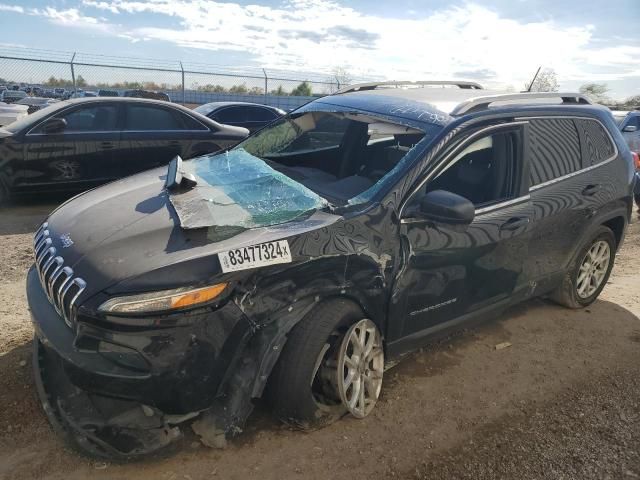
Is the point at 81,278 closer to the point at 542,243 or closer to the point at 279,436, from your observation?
the point at 279,436

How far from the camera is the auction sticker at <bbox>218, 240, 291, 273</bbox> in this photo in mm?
2275

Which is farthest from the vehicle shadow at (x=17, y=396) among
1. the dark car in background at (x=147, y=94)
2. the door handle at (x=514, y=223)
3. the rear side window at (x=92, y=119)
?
the dark car in background at (x=147, y=94)

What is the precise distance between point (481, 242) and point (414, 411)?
3.63 ft

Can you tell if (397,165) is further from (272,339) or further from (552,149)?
(552,149)

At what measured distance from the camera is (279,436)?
270 cm

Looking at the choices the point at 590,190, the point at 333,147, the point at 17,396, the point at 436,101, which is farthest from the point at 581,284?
the point at 17,396

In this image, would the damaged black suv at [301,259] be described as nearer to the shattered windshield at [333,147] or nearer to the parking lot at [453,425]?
the shattered windshield at [333,147]

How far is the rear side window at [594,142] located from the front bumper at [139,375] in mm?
3165

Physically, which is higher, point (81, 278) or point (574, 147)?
point (574, 147)

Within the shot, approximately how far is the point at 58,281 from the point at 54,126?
5.05 metres

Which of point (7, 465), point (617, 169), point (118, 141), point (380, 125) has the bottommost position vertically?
point (7, 465)

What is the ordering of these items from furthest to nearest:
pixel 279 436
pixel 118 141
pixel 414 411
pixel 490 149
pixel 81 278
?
pixel 118 141, pixel 490 149, pixel 414 411, pixel 279 436, pixel 81 278

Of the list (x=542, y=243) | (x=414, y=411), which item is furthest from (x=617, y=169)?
(x=414, y=411)

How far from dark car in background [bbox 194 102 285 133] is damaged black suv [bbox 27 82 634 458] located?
23.3 ft
